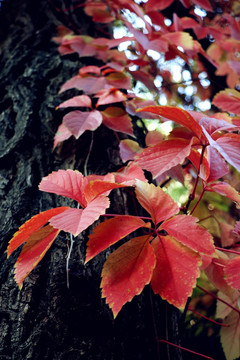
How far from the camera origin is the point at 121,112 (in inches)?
34.0

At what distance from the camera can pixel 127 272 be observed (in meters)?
0.46

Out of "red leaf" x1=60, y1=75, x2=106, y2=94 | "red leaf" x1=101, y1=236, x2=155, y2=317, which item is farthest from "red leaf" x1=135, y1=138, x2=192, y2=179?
"red leaf" x1=60, y1=75, x2=106, y2=94

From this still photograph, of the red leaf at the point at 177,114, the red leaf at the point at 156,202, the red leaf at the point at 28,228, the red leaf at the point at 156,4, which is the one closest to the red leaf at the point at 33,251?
the red leaf at the point at 28,228

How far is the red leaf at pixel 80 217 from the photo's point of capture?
0.40 metres

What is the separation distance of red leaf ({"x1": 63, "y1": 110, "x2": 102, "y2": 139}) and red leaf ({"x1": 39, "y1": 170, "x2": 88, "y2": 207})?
21cm

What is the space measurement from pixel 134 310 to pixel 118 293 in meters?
0.22

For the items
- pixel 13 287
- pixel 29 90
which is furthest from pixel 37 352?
pixel 29 90

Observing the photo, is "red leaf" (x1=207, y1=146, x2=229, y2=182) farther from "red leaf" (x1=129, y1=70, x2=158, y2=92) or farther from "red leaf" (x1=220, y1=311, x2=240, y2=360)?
"red leaf" (x1=129, y1=70, x2=158, y2=92)

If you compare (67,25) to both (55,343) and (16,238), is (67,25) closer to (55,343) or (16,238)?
(16,238)

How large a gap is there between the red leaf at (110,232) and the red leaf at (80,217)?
50 millimetres

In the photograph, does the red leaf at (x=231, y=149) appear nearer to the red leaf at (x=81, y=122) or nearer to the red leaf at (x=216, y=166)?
the red leaf at (x=216, y=166)

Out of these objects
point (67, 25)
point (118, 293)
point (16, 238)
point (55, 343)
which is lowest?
point (55, 343)

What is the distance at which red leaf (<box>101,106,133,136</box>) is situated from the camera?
0.83m

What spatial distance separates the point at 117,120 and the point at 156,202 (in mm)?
439
